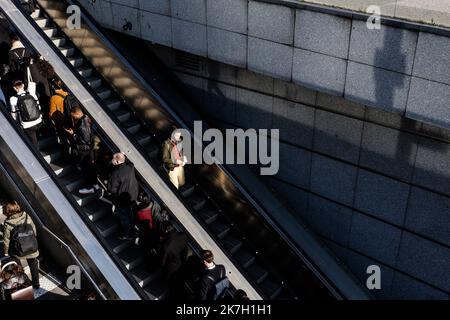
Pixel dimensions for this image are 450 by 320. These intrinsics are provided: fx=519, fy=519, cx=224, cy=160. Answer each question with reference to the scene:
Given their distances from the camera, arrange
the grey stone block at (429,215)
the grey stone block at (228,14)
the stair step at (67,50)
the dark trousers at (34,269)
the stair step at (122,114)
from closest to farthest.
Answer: the dark trousers at (34,269) < the grey stone block at (429,215) < the grey stone block at (228,14) < the stair step at (122,114) < the stair step at (67,50)

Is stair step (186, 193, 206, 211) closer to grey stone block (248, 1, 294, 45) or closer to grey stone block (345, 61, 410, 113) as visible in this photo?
grey stone block (248, 1, 294, 45)

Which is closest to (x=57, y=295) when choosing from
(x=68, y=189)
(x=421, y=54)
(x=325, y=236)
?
(x=68, y=189)

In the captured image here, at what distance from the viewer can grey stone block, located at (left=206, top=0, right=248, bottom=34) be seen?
9.22 metres

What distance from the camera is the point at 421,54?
7.29 metres

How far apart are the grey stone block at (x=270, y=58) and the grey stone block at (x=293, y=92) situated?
0.54m

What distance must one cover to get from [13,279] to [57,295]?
137 centimetres

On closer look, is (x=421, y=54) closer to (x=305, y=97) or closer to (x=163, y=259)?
(x=305, y=97)

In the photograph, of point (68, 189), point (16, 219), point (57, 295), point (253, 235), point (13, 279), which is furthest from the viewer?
point (253, 235)

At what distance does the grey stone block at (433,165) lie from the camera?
8117mm

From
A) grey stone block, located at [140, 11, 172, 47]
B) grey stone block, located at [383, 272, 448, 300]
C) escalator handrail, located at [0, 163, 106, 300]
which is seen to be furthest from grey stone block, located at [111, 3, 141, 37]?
grey stone block, located at [383, 272, 448, 300]

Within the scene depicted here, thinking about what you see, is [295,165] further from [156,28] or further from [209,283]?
[156,28]

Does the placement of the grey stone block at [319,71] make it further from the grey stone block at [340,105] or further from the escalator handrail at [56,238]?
the escalator handrail at [56,238]

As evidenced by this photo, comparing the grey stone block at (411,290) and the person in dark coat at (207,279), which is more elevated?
the person in dark coat at (207,279)

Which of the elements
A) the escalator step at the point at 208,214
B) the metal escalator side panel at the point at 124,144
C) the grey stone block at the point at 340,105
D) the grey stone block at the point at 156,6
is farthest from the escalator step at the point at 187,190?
the grey stone block at the point at 156,6
